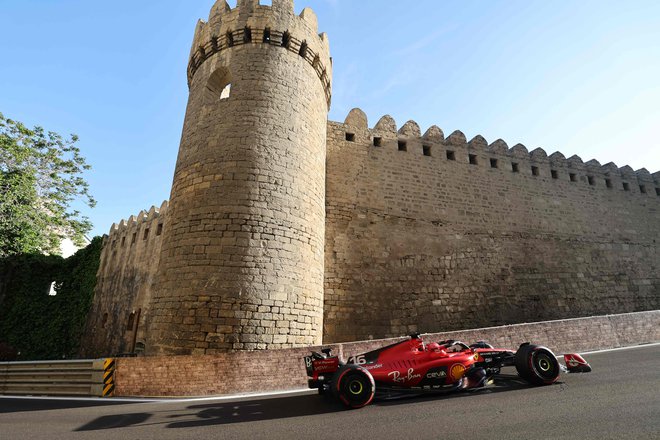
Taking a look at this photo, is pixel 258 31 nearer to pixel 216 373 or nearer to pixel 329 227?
pixel 329 227

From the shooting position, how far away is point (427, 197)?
1279 centimetres

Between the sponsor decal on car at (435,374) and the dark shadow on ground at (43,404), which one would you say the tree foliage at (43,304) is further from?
the sponsor decal on car at (435,374)

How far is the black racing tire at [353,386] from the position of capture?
4391mm

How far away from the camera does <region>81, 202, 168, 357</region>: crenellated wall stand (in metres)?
14.5

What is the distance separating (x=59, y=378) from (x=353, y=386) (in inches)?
236

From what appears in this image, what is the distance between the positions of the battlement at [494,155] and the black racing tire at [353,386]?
9329 mm

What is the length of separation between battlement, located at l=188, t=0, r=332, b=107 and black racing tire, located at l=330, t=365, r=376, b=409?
28.5 ft

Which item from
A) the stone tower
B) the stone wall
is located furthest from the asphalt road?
the stone wall

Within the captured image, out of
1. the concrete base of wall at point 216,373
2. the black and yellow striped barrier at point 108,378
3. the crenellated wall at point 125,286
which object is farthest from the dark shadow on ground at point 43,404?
the crenellated wall at point 125,286

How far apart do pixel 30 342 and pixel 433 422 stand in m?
22.1

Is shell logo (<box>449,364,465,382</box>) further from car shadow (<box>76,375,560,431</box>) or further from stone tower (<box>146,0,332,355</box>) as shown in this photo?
stone tower (<box>146,0,332,355</box>)

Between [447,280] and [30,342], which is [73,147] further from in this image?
[447,280]

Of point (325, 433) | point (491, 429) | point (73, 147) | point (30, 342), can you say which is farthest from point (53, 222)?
point (491, 429)

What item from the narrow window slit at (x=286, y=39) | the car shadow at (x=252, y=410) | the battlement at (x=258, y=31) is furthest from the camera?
the narrow window slit at (x=286, y=39)
